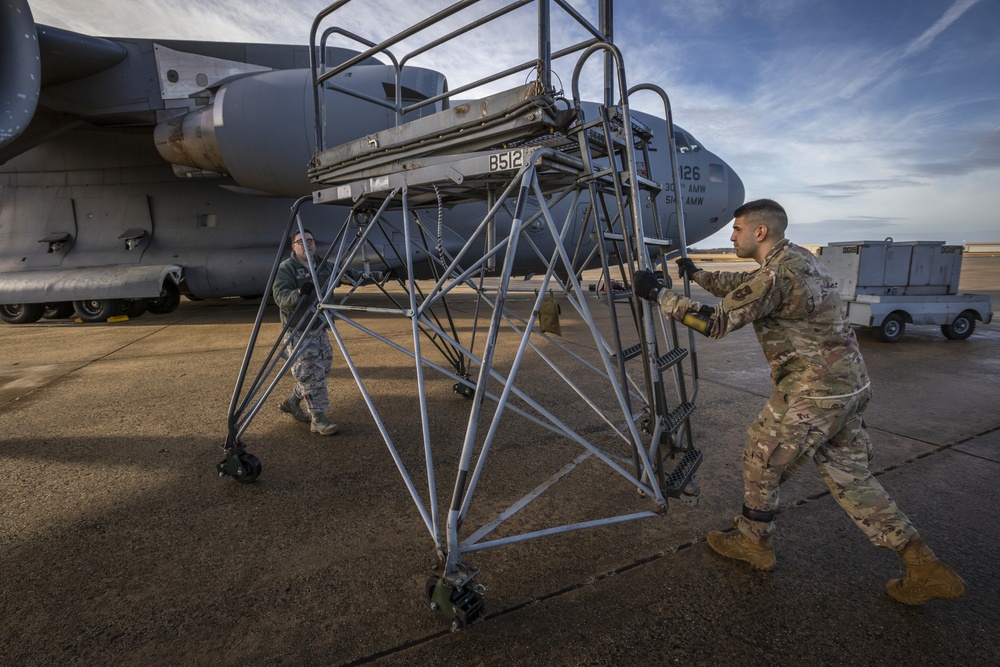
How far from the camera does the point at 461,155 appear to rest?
2975 millimetres

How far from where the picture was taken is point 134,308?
11.6 metres

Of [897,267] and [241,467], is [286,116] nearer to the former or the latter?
[241,467]

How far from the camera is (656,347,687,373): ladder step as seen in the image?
266cm

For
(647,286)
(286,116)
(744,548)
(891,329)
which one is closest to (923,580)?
(744,548)

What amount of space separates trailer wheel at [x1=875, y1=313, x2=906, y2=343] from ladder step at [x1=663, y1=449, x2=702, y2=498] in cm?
751

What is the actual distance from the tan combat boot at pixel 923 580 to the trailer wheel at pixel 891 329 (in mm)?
7557

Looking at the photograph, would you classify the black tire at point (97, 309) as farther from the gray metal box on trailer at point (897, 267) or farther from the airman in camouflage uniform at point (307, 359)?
the gray metal box on trailer at point (897, 267)

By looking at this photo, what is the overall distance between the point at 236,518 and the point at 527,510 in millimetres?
1867

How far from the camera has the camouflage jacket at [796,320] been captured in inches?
92.8

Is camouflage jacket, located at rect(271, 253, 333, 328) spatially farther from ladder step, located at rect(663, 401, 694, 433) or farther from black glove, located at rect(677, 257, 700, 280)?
ladder step, located at rect(663, 401, 694, 433)

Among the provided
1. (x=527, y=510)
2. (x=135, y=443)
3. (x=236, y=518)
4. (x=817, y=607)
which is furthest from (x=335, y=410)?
(x=817, y=607)

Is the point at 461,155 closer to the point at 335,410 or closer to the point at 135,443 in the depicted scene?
the point at 335,410

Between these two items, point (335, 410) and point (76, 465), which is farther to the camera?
point (335, 410)

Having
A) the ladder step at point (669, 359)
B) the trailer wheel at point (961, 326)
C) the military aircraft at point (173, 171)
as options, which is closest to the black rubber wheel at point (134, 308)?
the military aircraft at point (173, 171)
